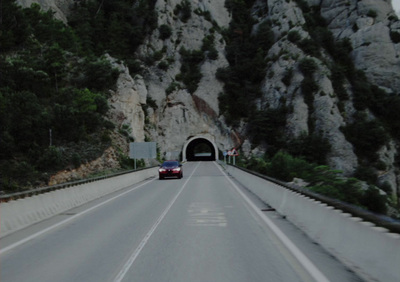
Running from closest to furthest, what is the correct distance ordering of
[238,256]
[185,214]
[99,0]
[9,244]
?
[238,256] → [9,244] → [185,214] → [99,0]

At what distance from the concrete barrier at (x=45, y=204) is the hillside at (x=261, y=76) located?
39.8 meters

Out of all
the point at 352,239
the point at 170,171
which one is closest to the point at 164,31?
the point at 170,171

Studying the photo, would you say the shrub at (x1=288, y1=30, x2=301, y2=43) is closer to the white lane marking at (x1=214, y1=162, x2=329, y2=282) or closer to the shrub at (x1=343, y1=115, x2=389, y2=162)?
the shrub at (x1=343, y1=115, x2=389, y2=162)

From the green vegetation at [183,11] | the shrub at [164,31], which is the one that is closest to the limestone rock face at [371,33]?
the green vegetation at [183,11]

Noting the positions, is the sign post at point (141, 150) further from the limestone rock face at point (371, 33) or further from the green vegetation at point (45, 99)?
the limestone rock face at point (371, 33)

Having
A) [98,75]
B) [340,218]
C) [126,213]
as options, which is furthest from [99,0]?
[340,218]

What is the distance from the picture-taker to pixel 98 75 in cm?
5950

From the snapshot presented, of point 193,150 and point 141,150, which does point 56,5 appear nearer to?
point 193,150

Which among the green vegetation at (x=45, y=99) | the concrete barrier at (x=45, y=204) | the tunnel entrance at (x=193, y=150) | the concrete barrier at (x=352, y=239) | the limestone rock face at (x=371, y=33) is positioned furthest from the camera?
the limestone rock face at (x=371, y=33)

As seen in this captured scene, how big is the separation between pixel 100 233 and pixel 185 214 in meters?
3.60

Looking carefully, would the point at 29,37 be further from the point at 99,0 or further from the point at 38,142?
the point at 99,0

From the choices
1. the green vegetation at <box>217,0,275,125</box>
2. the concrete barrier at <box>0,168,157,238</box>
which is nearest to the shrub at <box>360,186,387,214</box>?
the concrete barrier at <box>0,168,157,238</box>

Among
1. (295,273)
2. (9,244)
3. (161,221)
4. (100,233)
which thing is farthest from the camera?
(161,221)

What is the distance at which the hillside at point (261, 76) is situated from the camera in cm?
6550
